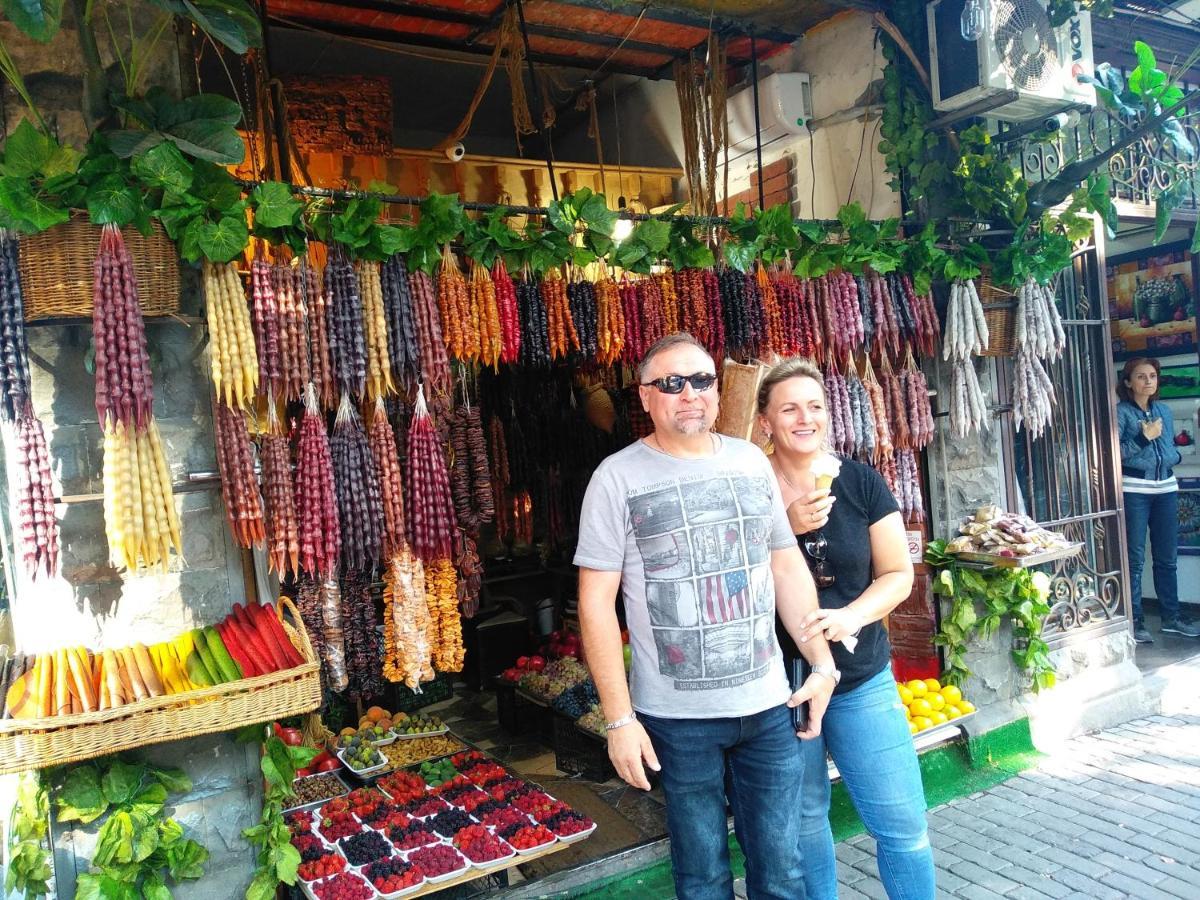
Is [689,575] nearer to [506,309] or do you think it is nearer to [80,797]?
[506,309]

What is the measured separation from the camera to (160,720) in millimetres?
2775

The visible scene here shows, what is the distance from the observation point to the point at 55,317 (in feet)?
9.55

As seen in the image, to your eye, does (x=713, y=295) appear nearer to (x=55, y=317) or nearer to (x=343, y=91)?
(x=55, y=317)

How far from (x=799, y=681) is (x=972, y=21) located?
3666mm

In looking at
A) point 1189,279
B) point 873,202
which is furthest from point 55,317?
point 1189,279

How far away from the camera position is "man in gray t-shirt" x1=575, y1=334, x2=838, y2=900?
2.71 m

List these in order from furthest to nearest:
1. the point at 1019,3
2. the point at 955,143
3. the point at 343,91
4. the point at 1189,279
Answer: the point at 1189,279, the point at 343,91, the point at 955,143, the point at 1019,3

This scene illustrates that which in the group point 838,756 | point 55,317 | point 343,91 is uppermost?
point 343,91

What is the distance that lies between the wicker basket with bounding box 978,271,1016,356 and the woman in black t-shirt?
248cm

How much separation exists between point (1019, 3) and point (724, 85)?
66.1 inches

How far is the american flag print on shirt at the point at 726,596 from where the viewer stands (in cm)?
273

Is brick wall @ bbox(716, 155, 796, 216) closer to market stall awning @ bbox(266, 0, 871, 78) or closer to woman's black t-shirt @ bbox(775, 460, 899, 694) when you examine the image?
market stall awning @ bbox(266, 0, 871, 78)

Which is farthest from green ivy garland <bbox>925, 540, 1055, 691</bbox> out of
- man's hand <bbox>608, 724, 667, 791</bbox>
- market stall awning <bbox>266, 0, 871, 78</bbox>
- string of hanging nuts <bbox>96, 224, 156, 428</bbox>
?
string of hanging nuts <bbox>96, 224, 156, 428</bbox>

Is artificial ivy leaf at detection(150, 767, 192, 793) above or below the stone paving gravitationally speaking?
above
